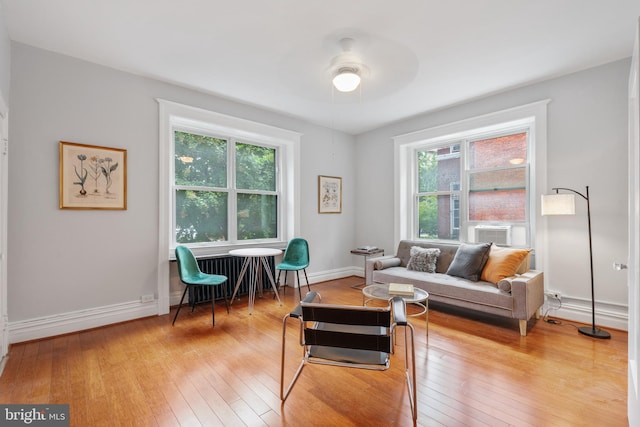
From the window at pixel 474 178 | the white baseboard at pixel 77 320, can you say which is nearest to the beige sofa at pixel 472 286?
the window at pixel 474 178

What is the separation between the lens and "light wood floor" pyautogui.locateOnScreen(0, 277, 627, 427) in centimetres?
177

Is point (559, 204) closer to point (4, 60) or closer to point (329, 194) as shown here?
point (329, 194)

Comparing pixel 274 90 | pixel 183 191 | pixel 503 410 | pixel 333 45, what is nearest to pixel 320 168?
pixel 274 90

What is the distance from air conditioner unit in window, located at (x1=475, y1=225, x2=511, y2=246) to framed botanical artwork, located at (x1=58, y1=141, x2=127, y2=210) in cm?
450

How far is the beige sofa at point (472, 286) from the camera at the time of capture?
9.64 ft

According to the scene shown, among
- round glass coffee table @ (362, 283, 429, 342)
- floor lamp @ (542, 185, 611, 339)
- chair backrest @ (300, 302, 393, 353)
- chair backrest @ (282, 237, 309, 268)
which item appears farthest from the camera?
chair backrest @ (282, 237, 309, 268)

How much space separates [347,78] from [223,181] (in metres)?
2.41

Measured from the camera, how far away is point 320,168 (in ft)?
17.2

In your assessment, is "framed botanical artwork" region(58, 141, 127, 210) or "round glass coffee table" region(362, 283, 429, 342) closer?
"round glass coffee table" region(362, 283, 429, 342)

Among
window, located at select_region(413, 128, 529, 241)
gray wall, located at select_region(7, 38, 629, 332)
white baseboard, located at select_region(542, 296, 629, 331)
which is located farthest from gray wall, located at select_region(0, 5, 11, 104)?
white baseboard, located at select_region(542, 296, 629, 331)

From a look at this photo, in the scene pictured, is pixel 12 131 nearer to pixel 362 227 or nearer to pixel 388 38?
pixel 388 38

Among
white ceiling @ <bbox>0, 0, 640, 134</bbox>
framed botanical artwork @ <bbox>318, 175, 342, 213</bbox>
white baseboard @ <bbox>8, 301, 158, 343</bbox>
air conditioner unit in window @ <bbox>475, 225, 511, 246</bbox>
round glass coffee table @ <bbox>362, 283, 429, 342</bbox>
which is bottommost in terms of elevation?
white baseboard @ <bbox>8, 301, 158, 343</bbox>

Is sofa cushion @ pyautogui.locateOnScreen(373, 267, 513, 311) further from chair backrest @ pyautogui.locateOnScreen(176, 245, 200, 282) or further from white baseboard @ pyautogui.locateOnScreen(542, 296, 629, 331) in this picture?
chair backrest @ pyautogui.locateOnScreen(176, 245, 200, 282)

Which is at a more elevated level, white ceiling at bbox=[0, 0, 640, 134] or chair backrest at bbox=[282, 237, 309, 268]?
white ceiling at bbox=[0, 0, 640, 134]
